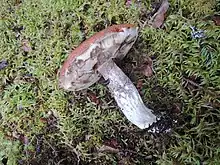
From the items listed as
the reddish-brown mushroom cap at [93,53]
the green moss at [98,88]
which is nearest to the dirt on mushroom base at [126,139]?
the green moss at [98,88]

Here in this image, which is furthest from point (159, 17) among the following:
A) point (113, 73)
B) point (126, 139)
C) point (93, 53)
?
point (126, 139)

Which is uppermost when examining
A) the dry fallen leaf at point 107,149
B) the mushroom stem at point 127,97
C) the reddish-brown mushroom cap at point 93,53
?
the reddish-brown mushroom cap at point 93,53

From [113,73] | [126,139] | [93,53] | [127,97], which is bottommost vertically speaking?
[126,139]

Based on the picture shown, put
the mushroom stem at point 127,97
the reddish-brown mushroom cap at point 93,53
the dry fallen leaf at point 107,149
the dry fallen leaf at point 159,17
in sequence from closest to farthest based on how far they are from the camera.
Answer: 1. the reddish-brown mushroom cap at point 93,53
2. the mushroom stem at point 127,97
3. the dry fallen leaf at point 107,149
4. the dry fallen leaf at point 159,17

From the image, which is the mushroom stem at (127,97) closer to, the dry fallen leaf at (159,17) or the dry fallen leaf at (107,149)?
the dry fallen leaf at (107,149)

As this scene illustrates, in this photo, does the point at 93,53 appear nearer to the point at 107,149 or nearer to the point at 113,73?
the point at 113,73

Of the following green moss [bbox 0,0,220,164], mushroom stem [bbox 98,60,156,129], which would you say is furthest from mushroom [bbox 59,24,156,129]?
green moss [bbox 0,0,220,164]

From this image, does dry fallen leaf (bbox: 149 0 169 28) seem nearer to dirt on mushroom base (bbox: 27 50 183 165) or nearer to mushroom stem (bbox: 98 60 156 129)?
dirt on mushroom base (bbox: 27 50 183 165)

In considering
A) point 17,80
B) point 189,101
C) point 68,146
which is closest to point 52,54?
point 17,80

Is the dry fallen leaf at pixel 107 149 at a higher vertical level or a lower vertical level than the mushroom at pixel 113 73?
lower
